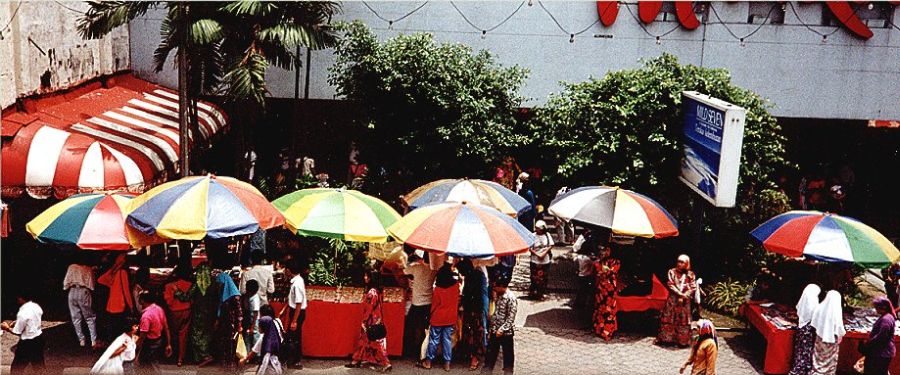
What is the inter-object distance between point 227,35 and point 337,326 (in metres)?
5.98

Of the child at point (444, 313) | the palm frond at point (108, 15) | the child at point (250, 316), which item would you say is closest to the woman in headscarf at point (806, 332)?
the child at point (444, 313)

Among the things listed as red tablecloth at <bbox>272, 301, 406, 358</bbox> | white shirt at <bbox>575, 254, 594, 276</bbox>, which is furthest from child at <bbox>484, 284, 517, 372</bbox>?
white shirt at <bbox>575, 254, 594, 276</bbox>

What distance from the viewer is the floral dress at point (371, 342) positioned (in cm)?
1053

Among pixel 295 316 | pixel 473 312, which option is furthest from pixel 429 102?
pixel 295 316

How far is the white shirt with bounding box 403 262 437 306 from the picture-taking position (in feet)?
35.2

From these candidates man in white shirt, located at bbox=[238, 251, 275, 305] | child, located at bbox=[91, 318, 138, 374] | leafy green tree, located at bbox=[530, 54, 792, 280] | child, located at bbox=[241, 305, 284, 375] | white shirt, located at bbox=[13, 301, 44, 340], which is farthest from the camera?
leafy green tree, located at bbox=[530, 54, 792, 280]

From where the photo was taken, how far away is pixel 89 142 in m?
12.5

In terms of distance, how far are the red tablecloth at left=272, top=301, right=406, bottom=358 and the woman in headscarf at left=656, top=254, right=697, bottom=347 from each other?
3.97 metres

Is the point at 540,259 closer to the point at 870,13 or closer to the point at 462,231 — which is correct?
the point at 462,231

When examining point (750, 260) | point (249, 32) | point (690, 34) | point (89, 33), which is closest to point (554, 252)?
point (750, 260)

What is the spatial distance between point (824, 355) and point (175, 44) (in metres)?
10.8

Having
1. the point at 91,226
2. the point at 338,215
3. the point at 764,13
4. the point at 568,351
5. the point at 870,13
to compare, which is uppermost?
the point at 870,13

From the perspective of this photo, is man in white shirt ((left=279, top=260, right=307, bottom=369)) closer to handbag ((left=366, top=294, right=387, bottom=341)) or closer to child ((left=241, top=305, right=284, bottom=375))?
child ((left=241, top=305, right=284, bottom=375))

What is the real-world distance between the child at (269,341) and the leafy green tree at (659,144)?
236 inches
